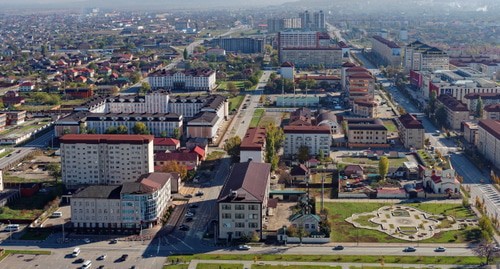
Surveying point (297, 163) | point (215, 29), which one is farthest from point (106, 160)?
point (215, 29)

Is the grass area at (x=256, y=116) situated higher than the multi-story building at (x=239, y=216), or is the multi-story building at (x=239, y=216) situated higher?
the multi-story building at (x=239, y=216)

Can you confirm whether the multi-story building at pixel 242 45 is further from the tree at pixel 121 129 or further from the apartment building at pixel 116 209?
the apartment building at pixel 116 209

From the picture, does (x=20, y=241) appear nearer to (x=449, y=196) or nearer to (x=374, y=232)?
(x=374, y=232)

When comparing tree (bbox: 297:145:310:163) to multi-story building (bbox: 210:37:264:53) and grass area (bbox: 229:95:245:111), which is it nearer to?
grass area (bbox: 229:95:245:111)

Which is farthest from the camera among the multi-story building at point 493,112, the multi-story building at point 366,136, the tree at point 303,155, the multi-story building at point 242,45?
the multi-story building at point 242,45

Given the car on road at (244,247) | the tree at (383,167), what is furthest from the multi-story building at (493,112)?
the car on road at (244,247)

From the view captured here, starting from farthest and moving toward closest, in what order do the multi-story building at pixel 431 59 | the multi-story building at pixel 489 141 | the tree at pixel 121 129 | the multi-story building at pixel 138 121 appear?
the multi-story building at pixel 431 59, the multi-story building at pixel 138 121, the tree at pixel 121 129, the multi-story building at pixel 489 141

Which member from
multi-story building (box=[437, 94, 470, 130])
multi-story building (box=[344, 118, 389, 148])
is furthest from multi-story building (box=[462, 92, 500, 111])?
multi-story building (box=[344, 118, 389, 148])

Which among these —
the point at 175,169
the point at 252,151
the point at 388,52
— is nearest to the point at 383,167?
the point at 252,151
